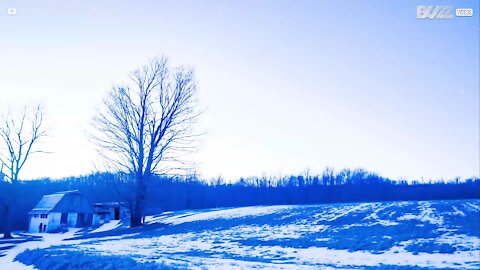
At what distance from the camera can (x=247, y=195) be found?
8044 centimetres

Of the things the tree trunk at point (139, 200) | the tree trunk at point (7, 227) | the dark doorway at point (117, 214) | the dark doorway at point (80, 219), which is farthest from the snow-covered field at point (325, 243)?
the dark doorway at point (117, 214)

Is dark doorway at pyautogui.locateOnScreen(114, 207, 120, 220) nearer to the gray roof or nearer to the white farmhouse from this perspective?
the white farmhouse

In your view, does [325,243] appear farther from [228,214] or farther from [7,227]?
[7,227]

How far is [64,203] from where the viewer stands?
1539 inches

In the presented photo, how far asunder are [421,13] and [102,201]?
3838cm

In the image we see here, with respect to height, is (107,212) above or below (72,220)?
above

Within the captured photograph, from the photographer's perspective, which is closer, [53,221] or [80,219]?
[53,221]

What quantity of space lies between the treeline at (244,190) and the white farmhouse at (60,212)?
797mm

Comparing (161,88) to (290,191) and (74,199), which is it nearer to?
Answer: (74,199)

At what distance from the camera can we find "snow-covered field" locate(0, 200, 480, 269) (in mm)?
10531

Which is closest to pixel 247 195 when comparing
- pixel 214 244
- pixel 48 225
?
pixel 48 225

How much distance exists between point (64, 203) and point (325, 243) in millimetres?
32537

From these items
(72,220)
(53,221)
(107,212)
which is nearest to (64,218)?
(72,220)

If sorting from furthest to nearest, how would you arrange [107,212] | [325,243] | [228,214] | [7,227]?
1. [107,212]
2. [228,214]
3. [7,227]
4. [325,243]
